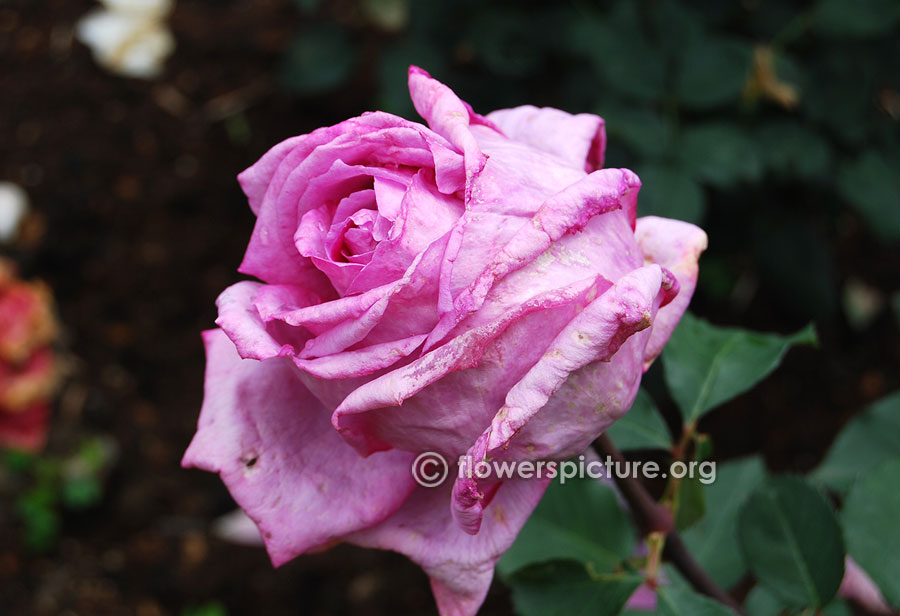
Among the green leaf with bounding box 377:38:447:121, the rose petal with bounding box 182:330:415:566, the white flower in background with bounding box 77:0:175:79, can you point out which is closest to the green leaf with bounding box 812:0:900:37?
the green leaf with bounding box 377:38:447:121

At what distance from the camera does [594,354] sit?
41cm

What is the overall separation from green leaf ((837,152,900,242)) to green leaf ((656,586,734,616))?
0.84 metres

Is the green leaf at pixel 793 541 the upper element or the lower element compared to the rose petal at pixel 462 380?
lower

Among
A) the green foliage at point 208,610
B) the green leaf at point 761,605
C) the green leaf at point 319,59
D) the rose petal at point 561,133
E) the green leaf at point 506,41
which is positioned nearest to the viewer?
the rose petal at point 561,133

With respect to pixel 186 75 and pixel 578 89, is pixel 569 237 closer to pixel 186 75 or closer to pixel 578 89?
pixel 578 89

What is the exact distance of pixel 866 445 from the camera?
95 centimetres

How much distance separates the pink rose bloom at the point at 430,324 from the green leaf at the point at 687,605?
18 centimetres

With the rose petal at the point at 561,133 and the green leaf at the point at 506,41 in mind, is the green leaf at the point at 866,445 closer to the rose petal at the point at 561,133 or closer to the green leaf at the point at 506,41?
the rose petal at the point at 561,133

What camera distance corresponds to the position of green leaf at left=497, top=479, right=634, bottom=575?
0.76m

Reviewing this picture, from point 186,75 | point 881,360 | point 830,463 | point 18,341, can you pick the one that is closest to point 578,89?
point 830,463

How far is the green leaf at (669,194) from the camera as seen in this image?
3.33 feet

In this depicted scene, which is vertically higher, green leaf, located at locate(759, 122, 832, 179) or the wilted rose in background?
green leaf, located at locate(759, 122, 832, 179)

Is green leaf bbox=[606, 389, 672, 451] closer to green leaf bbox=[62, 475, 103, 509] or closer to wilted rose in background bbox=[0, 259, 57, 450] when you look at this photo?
green leaf bbox=[62, 475, 103, 509]

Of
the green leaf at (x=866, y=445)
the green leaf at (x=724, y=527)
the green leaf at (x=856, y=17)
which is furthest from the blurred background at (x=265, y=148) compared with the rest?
the green leaf at (x=724, y=527)
